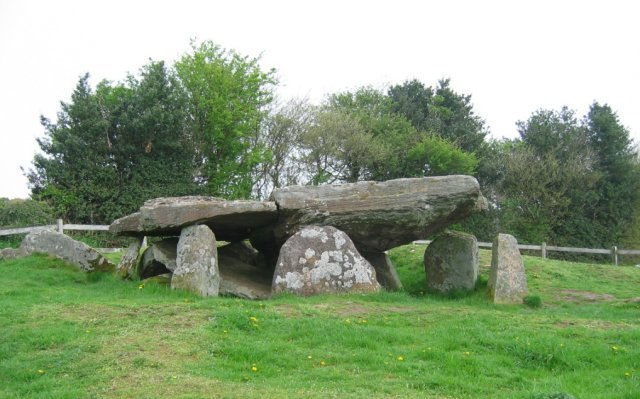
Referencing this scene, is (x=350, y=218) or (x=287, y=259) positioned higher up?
(x=350, y=218)

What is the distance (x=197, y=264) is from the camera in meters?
15.5

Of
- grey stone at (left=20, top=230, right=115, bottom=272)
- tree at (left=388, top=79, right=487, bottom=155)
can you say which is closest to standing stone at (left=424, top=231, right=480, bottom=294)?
grey stone at (left=20, top=230, right=115, bottom=272)

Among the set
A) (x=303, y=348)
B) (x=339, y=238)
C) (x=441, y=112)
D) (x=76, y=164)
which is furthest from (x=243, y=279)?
(x=441, y=112)

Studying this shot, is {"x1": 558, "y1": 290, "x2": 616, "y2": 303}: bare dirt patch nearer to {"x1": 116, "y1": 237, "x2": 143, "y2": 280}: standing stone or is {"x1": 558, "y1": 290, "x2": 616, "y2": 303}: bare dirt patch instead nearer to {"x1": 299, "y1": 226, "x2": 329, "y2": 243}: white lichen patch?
{"x1": 299, "y1": 226, "x2": 329, "y2": 243}: white lichen patch

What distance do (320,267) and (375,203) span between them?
2501 mm

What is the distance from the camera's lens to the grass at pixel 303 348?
28.0ft

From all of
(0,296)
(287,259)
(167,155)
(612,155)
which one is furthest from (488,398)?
(612,155)

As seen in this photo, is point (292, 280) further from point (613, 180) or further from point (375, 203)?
point (613, 180)

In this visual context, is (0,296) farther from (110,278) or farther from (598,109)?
(598,109)

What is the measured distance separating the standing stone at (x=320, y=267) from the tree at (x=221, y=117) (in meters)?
20.4

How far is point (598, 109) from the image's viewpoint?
43562 mm

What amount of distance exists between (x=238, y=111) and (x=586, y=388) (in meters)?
30.2

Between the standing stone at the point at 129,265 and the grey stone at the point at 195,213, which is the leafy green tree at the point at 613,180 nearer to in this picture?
the grey stone at the point at 195,213

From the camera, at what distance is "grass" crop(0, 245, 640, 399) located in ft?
28.0
